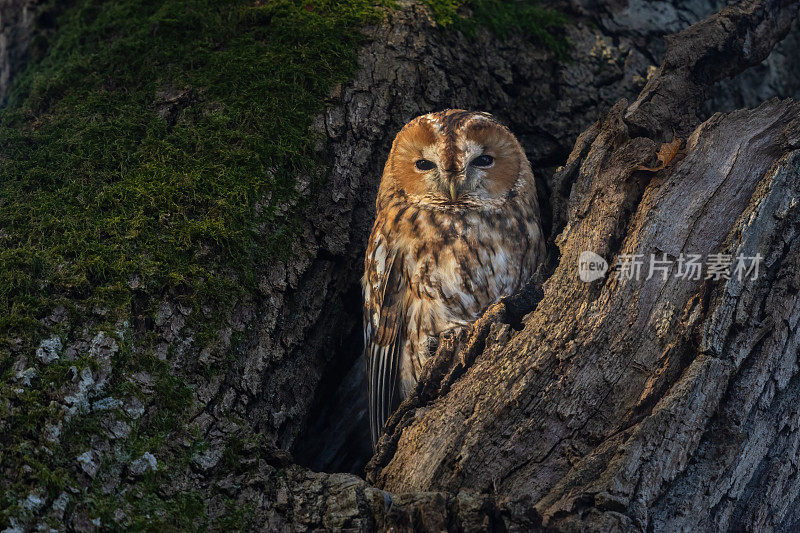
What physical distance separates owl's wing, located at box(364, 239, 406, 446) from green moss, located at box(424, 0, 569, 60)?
1.23 m

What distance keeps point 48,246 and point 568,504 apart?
179 cm

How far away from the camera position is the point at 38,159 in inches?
96.3

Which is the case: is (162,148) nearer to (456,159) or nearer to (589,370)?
(456,159)

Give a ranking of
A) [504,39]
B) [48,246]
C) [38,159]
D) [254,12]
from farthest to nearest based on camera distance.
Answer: [504,39] < [254,12] < [38,159] < [48,246]

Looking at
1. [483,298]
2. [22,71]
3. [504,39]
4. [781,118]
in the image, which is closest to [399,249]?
[483,298]

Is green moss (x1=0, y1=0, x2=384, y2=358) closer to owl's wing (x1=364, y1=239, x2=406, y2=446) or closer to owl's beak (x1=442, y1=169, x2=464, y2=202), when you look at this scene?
owl's wing (x1=364, y1=239, x2=406, y2=446)

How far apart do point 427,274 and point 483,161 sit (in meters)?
0.54

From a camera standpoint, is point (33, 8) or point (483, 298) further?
point (33, 8)

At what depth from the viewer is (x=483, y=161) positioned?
277 centimetres

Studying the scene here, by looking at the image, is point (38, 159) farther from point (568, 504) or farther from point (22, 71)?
point (568, 504)

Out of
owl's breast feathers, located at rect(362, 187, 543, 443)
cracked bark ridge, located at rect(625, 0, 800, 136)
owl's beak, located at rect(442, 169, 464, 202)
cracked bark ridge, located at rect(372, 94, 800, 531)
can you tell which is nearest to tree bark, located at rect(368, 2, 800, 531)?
cracked bark ridge, located at rect(372, 94, 800, 531)

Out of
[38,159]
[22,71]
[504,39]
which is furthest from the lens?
[22,71]

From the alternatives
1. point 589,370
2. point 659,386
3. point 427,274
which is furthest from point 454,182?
point 659,386

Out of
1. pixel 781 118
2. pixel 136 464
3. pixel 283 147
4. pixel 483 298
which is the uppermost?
pixel 781 118
